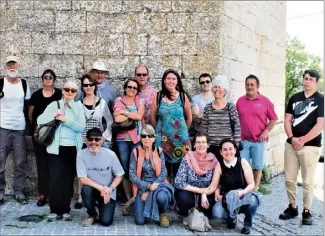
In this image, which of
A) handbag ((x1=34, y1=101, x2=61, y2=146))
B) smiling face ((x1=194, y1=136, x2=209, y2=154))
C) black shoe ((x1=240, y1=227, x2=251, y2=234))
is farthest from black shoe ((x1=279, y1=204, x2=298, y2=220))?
handbag ((x1=34, y1=101, x2=61, y2=146))

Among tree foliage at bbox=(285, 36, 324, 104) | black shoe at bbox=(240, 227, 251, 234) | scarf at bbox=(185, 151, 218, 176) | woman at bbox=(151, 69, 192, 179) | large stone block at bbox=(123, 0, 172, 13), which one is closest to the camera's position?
black shoe at bbox=(240, 227, 251, 234)

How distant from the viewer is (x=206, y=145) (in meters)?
5.64

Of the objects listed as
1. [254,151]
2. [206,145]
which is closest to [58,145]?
[206,145]

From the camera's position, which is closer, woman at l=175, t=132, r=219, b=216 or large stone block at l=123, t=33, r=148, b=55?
woman at l=175, t=132, r=219, b=216

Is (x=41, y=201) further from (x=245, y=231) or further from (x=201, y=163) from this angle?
(x=245, y=231)

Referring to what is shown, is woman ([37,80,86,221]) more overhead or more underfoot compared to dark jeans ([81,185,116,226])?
more overhead

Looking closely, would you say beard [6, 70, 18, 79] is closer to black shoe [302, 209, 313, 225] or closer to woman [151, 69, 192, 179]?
woman [151, 69, 192, 179]

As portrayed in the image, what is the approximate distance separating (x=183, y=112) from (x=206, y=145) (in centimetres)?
68

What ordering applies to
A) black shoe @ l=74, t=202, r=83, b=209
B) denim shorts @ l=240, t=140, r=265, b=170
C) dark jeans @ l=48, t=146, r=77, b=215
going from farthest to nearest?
1. denim shorts @ l=240, t=140, r=265, b=170
2. black shoe @ l=74, t=202, r=83, b=209
3. dark jeans @ l=48, t=146, r=77, b=215

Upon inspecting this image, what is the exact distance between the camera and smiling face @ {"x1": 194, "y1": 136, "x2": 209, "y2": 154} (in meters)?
5.62

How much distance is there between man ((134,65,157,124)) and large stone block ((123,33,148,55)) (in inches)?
20.8

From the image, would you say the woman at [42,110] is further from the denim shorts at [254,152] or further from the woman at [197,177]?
the denim shorts at [254,152]

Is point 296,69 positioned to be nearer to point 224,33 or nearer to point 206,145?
point 224,33

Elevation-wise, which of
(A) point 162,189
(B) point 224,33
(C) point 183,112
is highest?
(B) point 224,33
